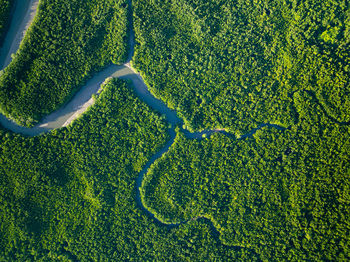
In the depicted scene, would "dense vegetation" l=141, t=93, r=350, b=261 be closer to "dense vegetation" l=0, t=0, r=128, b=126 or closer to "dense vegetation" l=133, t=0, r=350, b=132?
"dense vegetation" l=133, t=0, r=350, b=132

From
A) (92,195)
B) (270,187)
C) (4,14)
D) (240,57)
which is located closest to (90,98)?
(92,195)

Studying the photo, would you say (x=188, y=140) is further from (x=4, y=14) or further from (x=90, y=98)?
(x=4, y=14)

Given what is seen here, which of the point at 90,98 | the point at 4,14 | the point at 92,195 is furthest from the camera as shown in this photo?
the point at 90,98

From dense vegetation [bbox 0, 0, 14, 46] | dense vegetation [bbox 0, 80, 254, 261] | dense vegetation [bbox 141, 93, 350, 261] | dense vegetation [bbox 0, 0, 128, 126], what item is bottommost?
dense vegetation [bbox 141, 93, 350, 261]

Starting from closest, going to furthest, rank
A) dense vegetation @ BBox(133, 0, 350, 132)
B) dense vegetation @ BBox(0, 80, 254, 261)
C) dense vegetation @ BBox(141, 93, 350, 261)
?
dense vegetation @ BBox(0, 80, 254, 261)
dense vegetation @ BBox(141, 93, 350, 261)
dense vegetation @ BBox(133, 0, 350, 132)

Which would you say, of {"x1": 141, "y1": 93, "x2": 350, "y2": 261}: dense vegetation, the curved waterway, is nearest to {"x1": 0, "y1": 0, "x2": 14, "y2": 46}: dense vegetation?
the curved waterway

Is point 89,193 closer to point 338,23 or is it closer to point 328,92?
point 328,92

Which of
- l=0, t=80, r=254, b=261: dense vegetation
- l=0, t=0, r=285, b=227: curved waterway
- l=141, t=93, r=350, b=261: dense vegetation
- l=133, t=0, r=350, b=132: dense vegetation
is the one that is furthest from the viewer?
l=0, t=0, r=285, b=227: curved waterway
